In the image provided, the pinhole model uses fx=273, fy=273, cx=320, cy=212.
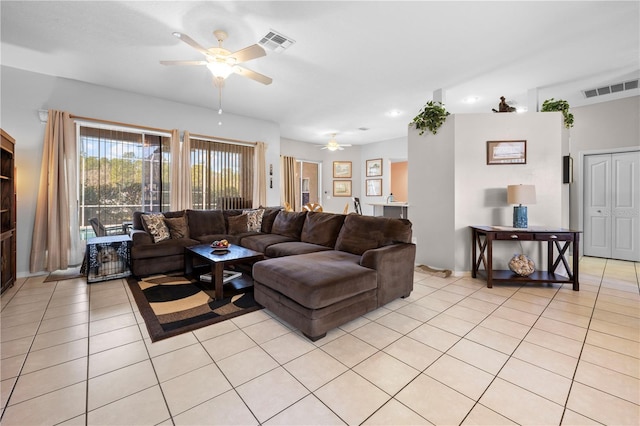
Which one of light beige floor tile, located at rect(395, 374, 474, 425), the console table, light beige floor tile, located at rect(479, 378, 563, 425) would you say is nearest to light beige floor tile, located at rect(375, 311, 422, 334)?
light beige floor tile, located at rect(395, 374, 474, 425)

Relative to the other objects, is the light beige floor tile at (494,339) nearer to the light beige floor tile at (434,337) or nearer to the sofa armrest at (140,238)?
the light beige floor tile at (434,337)

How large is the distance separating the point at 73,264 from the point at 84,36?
325 centimetres

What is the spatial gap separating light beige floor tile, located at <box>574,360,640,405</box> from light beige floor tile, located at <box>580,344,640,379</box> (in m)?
0.06

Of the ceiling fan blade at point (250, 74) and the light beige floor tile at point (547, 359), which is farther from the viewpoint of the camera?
the ceiling fan blade at point (250, 74)

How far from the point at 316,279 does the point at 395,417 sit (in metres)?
1.06

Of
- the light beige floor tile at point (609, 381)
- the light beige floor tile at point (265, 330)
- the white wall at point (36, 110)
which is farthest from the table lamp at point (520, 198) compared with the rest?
the white wall at point (36, 110)

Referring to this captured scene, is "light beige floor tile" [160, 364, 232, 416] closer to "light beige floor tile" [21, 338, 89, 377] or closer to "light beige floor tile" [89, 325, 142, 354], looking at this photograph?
"light beige floor tile" [89, 325, 142, 354]

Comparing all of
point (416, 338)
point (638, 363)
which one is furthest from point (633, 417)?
point (416, 338)

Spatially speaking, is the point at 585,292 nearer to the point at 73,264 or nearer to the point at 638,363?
the point at 638,363

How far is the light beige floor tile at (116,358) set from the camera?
5.98 ft

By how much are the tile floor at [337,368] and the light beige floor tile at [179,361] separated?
0.01m

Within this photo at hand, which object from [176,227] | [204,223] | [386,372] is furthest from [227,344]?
[204,223]

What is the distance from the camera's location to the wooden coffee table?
302 cm

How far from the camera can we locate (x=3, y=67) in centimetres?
372
